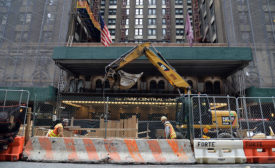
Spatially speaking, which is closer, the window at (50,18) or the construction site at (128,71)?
the construction site at (128,71)

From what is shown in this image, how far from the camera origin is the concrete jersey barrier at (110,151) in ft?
19.6

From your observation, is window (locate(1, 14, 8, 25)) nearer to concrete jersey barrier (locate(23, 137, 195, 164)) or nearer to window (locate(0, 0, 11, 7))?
window (locate(0, 0, 11, 7))

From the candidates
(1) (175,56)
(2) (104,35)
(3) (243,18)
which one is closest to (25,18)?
(2) (104,35)

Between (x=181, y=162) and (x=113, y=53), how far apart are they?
14.6m

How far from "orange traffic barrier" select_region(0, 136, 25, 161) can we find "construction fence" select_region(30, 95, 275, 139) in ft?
9.32

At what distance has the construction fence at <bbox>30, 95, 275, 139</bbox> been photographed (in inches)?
335

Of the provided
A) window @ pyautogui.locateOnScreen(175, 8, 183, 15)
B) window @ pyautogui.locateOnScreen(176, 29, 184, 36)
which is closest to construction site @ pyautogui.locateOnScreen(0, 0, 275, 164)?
window @ pyautogui.locateOnScreen(176, 29, 184, 36)

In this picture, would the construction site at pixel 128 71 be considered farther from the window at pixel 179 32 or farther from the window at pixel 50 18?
the window at pixel 179 32

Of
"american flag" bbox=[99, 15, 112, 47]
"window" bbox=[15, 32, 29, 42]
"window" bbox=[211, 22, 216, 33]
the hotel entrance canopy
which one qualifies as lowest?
the hotel entrance canopy

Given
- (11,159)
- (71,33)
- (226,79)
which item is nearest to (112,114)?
(71,33)

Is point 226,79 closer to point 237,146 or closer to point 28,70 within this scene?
point 237,146

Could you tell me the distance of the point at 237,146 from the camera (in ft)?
20.5

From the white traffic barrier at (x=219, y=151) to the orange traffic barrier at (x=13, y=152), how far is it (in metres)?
5.84

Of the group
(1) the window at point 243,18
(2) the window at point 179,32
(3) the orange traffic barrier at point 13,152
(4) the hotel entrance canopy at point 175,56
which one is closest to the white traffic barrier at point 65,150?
(3) the orange traffic barrier at point 13,152
